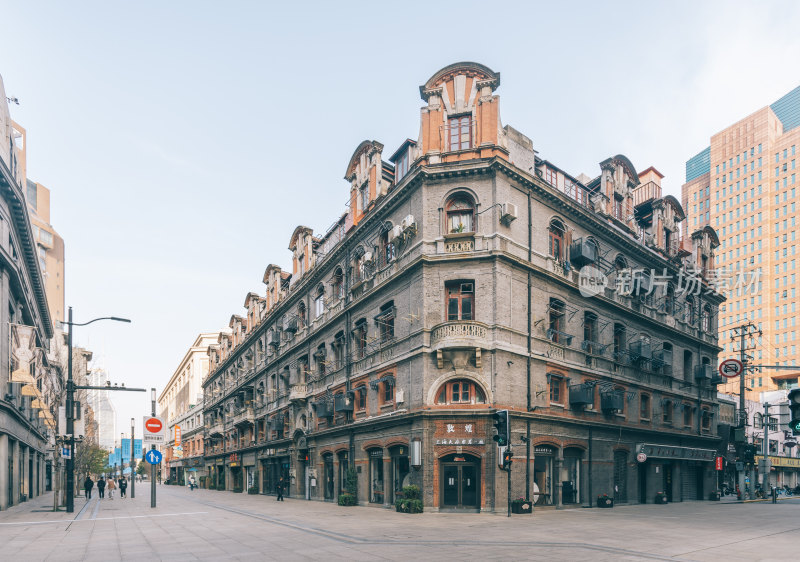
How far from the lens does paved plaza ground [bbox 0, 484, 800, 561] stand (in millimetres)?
14969

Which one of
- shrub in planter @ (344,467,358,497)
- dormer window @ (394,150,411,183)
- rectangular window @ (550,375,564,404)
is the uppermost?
dormer window @ (394,150,411,183)

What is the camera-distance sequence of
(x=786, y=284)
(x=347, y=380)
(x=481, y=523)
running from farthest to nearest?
(x=786, y=284)
(x=347, y=380)
(x=481, y=523)

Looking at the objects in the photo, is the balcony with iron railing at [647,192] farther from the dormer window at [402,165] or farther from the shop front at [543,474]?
the shop front at [543,474]

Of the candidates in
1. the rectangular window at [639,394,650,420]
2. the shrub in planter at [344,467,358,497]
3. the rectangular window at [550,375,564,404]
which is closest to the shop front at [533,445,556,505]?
the rectangular window at [550,375,564,404]

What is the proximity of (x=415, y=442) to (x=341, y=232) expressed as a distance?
17681 millimetres

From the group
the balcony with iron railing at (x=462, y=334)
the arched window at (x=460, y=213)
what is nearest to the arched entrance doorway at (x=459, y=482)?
the balcony with iron railing at (x=462, y=334)

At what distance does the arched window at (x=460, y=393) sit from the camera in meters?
27.8

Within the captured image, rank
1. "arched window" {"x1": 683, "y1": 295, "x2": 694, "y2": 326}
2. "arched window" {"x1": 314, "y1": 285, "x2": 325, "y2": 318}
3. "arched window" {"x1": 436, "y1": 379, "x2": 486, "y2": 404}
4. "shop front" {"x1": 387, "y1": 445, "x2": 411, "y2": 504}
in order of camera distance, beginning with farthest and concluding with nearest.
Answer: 1. "arched window" {"x1": 683, "y1": 295, "x2": 694, "y2": 326}
2. "arched window" {"x1": 314, "y1": 285, "x2": 325, "y2": 318}
3. "shop front" {"x1": 387, "y1": 445, "x2": 411, "y2": 504}
4. "arched window" {"x1": 436, "y1": 379, "x2": 486, "y2": 404}

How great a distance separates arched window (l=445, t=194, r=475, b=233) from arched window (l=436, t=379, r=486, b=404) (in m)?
7.29

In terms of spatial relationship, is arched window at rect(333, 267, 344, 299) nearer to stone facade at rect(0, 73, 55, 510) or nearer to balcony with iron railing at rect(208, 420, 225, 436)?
stone facade at rect(0, 73, 55, 510)

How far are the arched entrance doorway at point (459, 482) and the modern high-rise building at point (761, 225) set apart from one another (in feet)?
322

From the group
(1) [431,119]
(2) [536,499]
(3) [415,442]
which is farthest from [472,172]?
(2) [536,499]

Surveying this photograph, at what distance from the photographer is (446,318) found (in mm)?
29078

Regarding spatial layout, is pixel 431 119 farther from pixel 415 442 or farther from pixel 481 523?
pixel 481 523
